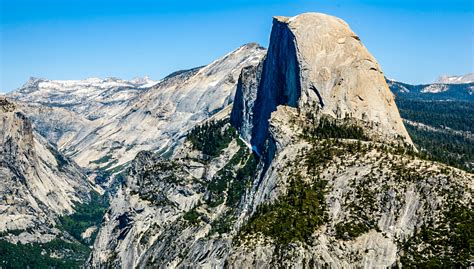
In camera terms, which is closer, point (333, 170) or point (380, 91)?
point (333, 170)

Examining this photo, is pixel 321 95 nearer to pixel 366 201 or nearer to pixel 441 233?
pixel 366 201

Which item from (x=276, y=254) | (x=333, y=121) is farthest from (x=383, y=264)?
(x=333, y=121)

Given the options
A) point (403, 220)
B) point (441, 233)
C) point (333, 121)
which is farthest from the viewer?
point (333, 121)

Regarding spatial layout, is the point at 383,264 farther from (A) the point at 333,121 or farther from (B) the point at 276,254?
(A) the point at 333,121

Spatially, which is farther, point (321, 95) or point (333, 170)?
point (321, 95)

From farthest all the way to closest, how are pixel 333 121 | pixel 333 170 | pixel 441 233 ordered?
pixel 333 121 < pixel 333 170 < pixel 441 233

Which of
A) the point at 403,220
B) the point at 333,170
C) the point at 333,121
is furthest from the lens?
the point at 333,121

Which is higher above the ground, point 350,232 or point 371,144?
point 371,144

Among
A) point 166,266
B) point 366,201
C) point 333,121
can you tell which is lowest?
point 166,266

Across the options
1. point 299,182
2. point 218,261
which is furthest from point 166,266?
point 299,182
